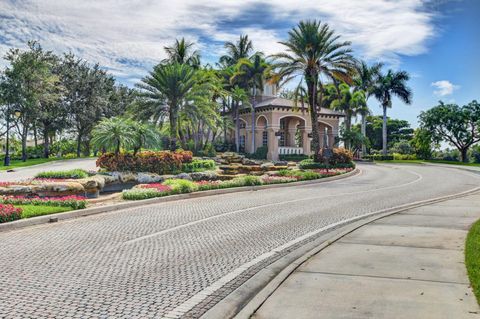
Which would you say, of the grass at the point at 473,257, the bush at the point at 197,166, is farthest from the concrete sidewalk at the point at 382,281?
the bush at the point at 197,166

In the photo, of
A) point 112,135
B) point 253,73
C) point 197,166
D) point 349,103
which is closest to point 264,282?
point 112,135

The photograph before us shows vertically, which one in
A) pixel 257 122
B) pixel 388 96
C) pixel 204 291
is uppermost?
pixel 388 96

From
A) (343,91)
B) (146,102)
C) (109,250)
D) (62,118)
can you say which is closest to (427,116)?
(343,91)

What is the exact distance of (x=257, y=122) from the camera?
5259 cm

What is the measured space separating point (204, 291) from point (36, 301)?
2.12 meters

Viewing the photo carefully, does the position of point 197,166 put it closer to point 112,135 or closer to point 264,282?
point 112,135

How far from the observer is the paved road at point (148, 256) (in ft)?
17.8

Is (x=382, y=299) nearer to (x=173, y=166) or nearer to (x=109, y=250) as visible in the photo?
(x=109, y=250)

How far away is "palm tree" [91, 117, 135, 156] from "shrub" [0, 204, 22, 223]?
578 inches

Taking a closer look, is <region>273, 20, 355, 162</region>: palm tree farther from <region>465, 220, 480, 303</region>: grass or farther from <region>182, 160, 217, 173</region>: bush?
<region>465, 220, 480, 303</region>: grass

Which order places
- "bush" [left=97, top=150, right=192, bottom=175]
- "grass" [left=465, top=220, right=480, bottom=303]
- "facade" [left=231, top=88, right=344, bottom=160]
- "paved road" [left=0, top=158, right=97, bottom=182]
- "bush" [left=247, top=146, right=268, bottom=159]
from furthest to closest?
1. "bush" [left=247, top=146, right=268, bottom=159]
2. "facade" [left=231, top=88, right=344, bottom=160]
3. "paved road" [left=0, top=158, right=97, bottom=182]
4. "bush" [left=97, top=150, right=192, bottom=175]
5. "grass" [left=465, top=220, right=480, bottom=303]

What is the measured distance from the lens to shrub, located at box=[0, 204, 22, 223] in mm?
10594

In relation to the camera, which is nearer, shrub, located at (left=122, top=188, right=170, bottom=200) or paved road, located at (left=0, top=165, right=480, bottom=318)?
paved road, located at (left=0, top=165, right=480, bottom=318)

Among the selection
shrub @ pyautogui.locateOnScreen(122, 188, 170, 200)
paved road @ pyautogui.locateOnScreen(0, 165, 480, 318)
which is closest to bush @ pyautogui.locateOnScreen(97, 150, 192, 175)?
shrub @ pyautogui.locateOnScreen(122, 188, 170, 200)
